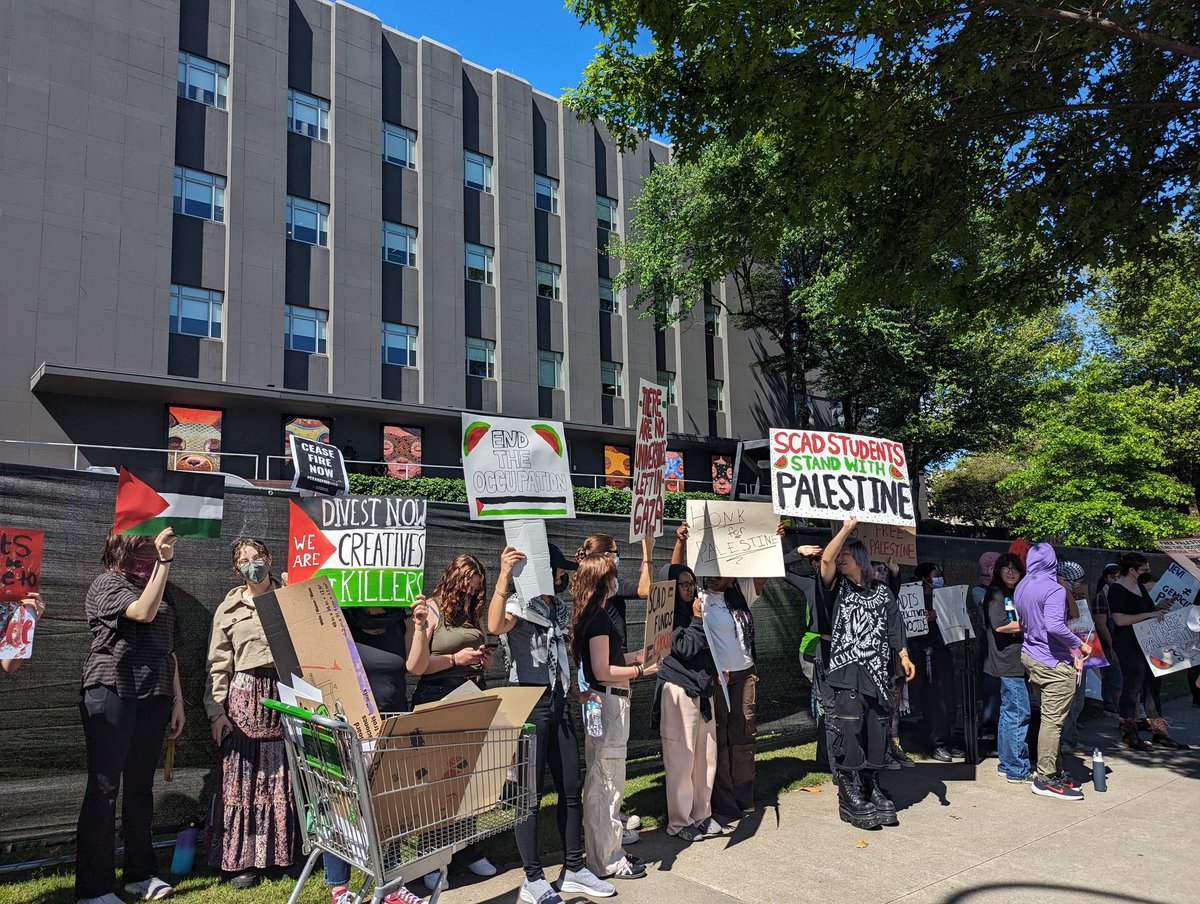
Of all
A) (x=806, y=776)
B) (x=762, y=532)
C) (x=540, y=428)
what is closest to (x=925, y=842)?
(x=806, y=776)

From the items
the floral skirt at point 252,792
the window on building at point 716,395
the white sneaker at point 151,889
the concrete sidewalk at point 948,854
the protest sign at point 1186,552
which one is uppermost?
the window on building at point 716,395

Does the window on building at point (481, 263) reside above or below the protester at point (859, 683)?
above

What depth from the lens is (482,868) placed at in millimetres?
5035

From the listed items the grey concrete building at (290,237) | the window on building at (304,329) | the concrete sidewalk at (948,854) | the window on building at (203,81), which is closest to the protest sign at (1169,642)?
the concrete sidewalk at (948,854)

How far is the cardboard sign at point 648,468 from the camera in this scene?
18.8 feet

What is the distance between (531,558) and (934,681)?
5.14 metres

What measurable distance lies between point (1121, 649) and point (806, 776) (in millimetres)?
4428

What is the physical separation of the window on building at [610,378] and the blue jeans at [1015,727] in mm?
29386

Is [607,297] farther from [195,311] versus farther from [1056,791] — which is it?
[1056,791]

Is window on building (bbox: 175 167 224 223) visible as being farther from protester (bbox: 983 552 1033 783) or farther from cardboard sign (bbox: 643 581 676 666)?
protester (bbox: 983 552 1033 783)

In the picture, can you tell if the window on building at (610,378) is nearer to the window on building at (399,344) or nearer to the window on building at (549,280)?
the window on building at (549,280)

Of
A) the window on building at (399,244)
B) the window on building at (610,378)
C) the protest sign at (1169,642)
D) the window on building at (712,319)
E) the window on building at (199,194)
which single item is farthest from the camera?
the window on building at (712,319)

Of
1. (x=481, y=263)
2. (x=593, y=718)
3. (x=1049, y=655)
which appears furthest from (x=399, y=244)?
(x=593, y=718)

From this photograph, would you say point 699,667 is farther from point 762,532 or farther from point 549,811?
point 549,811
